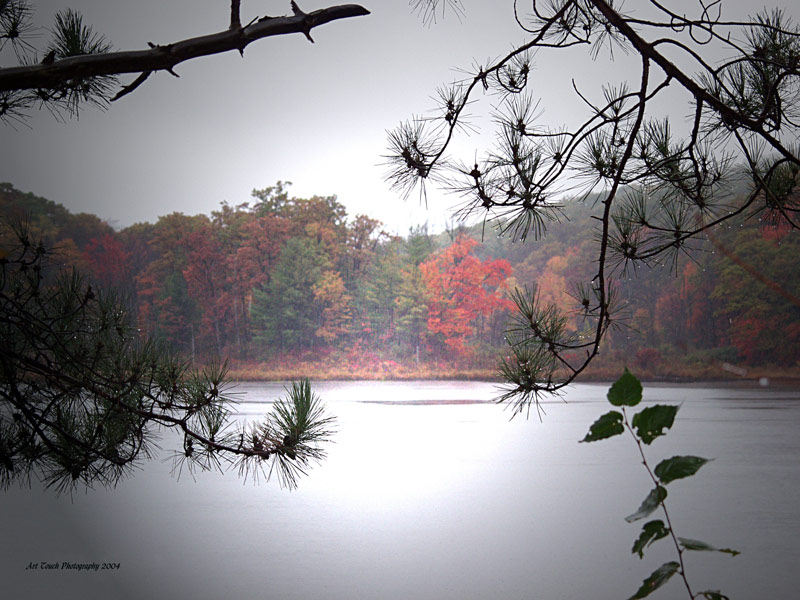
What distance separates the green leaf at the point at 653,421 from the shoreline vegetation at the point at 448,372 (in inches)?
341

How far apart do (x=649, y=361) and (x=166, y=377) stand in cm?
1001

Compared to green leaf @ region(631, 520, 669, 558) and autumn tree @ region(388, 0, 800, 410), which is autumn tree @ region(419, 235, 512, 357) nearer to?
autumn tree @ region(388, 0, 800, 410)

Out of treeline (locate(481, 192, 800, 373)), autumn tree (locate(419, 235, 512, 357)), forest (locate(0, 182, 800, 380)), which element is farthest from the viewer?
autumn tree (locate(419, 235, 512, 357))

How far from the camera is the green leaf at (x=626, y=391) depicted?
2.60 ft

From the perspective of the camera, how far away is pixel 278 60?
12695 millimetres

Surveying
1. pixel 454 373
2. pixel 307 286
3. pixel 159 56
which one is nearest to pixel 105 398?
pixel 159 56

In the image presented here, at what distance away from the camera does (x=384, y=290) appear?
12.5 m

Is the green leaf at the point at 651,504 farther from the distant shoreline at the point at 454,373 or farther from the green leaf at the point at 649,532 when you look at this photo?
the distant shoreline at the point at 454,373

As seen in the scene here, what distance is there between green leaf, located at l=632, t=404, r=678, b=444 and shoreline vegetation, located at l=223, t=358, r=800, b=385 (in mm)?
8659

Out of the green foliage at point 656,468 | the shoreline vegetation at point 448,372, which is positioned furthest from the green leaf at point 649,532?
the shoreline vegetation at point 448,372

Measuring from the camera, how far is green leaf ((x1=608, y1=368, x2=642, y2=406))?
0.79 meters

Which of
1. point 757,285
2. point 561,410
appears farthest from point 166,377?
point 757,285

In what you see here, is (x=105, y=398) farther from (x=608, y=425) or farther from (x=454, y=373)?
(x=454, y=373)

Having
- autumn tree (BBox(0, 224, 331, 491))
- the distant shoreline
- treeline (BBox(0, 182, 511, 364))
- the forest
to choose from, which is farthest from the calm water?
treeline (BBox(0, 182, 511, 364))
